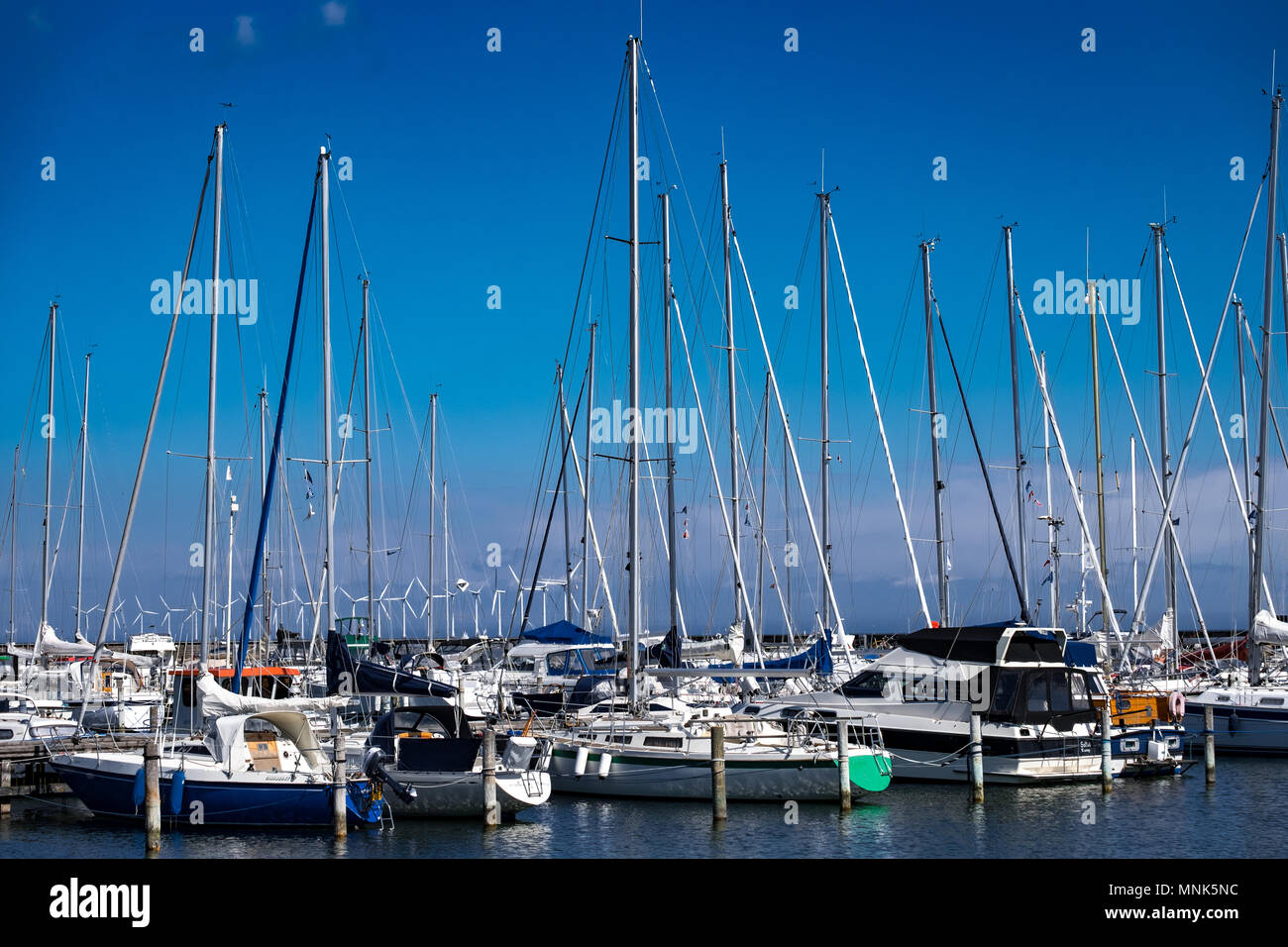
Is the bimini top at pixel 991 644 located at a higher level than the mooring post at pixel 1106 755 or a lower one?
higher

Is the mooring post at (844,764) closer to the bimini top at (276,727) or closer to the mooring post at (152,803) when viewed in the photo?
the bimini top at (276,727)

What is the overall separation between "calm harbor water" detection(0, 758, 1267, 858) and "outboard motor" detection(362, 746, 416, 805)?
2.25 feet

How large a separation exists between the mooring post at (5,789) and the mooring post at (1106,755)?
2513cm

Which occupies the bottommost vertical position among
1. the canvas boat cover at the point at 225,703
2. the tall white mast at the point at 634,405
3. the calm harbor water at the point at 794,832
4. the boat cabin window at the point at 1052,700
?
the calm harbor water at the point at 794,832

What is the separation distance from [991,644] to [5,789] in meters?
23.6

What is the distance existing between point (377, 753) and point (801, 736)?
32.2ft

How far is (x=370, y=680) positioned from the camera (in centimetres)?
3138

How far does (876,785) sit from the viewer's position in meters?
28.5

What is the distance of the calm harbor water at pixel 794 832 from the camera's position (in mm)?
24031

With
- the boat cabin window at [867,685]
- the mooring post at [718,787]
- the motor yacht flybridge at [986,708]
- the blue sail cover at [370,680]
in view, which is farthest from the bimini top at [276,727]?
the boat cabin window at [867,685]

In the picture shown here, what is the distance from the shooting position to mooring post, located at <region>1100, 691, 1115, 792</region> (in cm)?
3055
